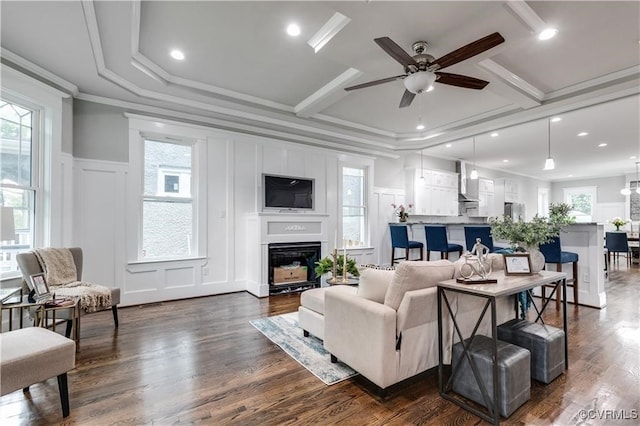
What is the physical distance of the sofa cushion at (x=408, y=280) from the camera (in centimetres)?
201

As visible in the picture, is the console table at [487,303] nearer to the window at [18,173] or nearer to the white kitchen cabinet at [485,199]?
the window at [18,173]

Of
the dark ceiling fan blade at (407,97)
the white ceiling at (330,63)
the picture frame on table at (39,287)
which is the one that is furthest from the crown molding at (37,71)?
the dark ceiling fan blade at (407,97)

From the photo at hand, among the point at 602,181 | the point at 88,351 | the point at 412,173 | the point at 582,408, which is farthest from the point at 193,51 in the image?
the point at 602,181

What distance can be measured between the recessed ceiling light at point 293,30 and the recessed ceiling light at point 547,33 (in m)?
2.21

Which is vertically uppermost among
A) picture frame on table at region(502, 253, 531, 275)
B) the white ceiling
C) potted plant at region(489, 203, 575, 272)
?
the white ceiling

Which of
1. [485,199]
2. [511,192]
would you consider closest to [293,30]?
[485,199]

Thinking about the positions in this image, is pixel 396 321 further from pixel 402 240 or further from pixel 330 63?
pixel 402 240

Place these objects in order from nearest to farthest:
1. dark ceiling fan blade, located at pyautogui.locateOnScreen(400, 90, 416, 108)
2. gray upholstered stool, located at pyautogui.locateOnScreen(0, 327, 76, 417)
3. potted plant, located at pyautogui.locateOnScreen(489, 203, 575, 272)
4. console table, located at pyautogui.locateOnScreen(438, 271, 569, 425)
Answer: gray upholstered stool, located at pyautogui.locateOnScreen(0, 327, 76, 417) → console table, located at pyautogui.locateOnScreen(438, 271, 569, 425) → potted plant, located at pyautogui.locateOnScreen(489, 203, 575, 272) → dark ceiling fan blade, located at pyautogui.locateOnScreen(400, 90, 416, 108)

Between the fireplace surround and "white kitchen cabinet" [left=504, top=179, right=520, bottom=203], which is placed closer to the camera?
the fireplace surround

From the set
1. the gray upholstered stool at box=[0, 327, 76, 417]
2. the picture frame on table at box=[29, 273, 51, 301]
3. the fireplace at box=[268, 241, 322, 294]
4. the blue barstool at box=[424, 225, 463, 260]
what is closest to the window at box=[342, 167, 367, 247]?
the fireplace at box=[268, 241, 322, 294]

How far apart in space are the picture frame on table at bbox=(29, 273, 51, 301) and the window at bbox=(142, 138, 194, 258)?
162 centimetres

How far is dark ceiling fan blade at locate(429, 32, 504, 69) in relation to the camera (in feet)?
7.59

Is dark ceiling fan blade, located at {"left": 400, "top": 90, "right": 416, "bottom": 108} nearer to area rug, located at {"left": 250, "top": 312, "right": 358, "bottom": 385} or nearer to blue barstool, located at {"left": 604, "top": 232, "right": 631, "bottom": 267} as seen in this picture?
area rug, located at {"left": 250, "top": 312, "right": 358, "bottom": 385}

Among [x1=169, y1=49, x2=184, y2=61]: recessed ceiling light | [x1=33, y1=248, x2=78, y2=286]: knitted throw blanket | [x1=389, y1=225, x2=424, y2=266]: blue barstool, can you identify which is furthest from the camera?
[x1=389, y1=225, x2=424, y2=266]: blue barstool
